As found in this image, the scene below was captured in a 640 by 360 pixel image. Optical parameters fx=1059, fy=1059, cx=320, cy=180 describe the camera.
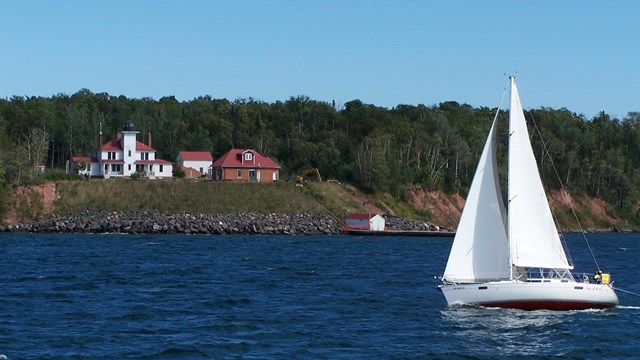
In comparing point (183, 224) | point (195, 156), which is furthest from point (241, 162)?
point (183, 224)

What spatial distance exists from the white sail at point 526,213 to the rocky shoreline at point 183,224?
7639 centimetres

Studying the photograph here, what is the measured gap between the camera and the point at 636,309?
47531 millimetres

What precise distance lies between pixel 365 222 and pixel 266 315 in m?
81.7

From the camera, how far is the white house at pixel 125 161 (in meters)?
136

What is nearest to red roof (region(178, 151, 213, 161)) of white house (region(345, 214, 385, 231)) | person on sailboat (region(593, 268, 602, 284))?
white house (region(345, 214, 385, 231))

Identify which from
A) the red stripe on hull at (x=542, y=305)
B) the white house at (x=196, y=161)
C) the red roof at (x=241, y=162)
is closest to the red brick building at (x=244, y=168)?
Result: the red roof at (x=241, y=162)

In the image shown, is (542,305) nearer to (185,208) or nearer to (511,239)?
(511,239)

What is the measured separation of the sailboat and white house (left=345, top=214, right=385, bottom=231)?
79845mm

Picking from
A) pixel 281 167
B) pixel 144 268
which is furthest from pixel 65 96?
pixel 144 268

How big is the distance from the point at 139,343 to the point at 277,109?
13589 cm

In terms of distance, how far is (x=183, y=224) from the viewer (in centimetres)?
11881

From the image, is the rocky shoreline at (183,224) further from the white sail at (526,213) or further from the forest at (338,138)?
the white sail at (526,213)

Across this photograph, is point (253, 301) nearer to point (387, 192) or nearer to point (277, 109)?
point (387, 192)

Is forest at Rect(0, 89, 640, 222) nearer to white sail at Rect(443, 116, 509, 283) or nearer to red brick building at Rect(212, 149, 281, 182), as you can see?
red brick building at Rect(212, 149, 281, 182)
